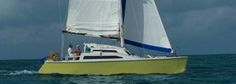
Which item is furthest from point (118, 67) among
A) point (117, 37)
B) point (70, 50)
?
point (70, 50)

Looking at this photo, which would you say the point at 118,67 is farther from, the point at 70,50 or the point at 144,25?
the point at 144,25

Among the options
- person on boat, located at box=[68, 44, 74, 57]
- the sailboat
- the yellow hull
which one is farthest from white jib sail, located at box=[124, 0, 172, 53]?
person on boat, located at box=[68, 44, 74, 57]

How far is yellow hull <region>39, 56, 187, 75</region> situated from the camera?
39812 millimetres

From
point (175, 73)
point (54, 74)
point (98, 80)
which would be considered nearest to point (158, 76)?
point (175, 73)

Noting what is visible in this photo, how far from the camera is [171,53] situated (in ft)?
137

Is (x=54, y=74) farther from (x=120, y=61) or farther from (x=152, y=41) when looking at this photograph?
(x=152, y=41)

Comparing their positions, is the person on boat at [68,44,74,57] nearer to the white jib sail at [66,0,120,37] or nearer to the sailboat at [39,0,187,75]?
the sailboat at [39,0,187,75]

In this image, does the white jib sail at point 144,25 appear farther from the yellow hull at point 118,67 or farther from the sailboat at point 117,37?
the yellow hull at point 118,67

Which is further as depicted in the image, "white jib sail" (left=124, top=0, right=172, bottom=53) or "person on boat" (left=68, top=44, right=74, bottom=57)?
"white jib sail" (left=124, top=0, right=172, bottom=53)

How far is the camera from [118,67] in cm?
3997

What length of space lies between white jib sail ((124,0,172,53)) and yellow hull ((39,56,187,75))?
8.03 feet

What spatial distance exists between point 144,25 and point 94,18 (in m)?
3.80

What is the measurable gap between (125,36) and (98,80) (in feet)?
20.0

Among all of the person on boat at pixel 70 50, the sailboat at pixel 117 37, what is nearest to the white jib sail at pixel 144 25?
the sailboat at pixel 117 37
